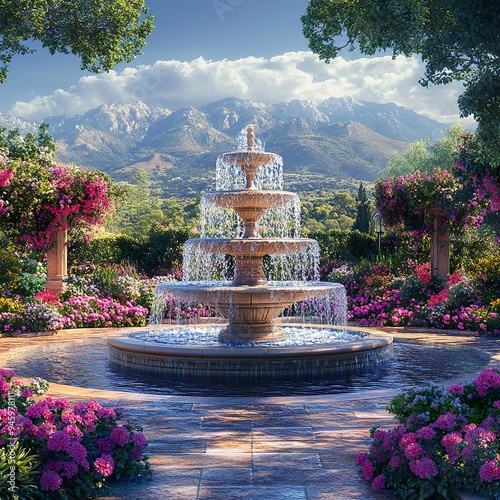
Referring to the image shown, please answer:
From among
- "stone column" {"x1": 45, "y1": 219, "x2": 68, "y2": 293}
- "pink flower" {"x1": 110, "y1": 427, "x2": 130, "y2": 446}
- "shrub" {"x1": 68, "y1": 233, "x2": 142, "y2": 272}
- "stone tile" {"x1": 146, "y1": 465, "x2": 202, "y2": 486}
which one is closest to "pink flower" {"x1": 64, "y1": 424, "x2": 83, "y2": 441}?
"pink flower" {"x1": 110, "y1": 427, "x2": 130, "y2": 446}

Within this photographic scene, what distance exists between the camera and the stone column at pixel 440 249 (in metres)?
16.0

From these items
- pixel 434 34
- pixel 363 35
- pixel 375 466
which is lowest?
pixel 375 466

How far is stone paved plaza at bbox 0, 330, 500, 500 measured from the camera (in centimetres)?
407

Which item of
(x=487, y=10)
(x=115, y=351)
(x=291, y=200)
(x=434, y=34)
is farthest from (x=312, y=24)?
(x=115, y=351)

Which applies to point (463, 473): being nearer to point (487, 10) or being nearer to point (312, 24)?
point (487, 10)

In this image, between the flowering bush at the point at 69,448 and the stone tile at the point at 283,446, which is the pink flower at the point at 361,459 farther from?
the flowering bush at the point at 69,448

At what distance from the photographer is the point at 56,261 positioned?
1561 centimetres

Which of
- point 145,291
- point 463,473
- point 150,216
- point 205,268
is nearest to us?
point 463,473

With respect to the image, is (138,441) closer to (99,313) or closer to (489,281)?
(99,313)

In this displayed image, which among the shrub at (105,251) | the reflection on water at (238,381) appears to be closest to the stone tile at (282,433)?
the reflection on water at (238,381)

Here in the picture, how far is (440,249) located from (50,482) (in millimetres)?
13701

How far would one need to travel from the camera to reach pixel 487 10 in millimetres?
8555

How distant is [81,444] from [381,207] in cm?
1345

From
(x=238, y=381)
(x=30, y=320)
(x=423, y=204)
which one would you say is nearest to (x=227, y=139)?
(x=423, y=204)
